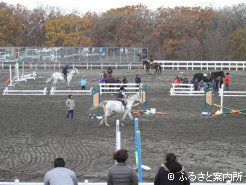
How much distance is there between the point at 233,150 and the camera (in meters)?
13.4

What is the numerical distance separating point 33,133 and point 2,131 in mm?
1147

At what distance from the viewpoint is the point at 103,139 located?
49.5 ft

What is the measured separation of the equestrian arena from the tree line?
34435 mm

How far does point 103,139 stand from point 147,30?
4938 centimetres

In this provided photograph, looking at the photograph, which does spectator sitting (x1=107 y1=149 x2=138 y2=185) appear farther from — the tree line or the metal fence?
the tree line

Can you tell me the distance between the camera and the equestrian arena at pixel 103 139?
11672 millimetres

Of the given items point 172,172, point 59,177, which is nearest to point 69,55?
point 59,177

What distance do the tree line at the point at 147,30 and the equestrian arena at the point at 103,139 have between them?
34.4 m

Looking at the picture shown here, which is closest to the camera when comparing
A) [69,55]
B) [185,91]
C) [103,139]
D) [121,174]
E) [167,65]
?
[121,174]

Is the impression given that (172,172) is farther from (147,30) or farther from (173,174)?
(147,30)

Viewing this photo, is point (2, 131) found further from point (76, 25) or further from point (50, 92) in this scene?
point (76, 25)

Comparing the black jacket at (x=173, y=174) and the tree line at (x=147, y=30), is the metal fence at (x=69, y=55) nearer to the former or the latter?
the tree line at (x=147, y=30)

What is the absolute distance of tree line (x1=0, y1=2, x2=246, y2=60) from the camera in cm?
5834

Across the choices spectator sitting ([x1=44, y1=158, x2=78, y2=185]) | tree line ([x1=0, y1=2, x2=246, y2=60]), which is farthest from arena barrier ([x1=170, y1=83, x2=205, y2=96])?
tree line ([x1=0, y1=2, x2=246, y2=60])
